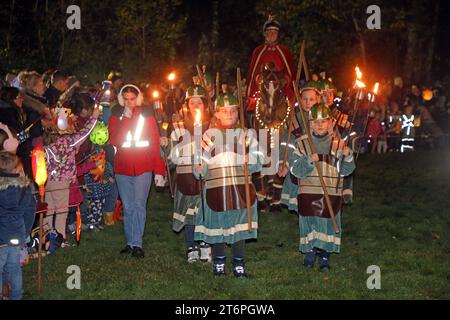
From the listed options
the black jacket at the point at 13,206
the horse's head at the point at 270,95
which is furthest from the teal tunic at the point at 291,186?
the black jacket at the point at 13,206

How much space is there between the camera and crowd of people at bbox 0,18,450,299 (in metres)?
8.83

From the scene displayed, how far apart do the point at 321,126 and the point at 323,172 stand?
510 millimetres

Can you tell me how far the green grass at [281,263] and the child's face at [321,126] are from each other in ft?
5.17

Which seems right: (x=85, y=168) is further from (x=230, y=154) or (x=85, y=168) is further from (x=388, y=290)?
(x=388, y=290)

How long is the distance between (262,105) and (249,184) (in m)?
3.84

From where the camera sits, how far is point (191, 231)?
9.85 m

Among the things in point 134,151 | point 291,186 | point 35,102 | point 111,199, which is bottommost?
point 111,199

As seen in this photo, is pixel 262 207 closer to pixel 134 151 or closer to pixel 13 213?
pixel 134 151

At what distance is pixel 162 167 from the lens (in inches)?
397

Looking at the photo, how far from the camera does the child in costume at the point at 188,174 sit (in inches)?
375

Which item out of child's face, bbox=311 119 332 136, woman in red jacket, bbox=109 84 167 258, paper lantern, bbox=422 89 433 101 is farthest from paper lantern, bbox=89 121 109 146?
paper lantern, bbox=422 89 433 101

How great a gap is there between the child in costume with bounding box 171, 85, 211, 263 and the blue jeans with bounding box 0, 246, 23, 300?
2241 millimetres

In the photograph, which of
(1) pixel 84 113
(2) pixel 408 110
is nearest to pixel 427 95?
(2) pixel 408 110
